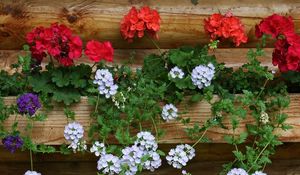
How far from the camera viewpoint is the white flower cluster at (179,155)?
109 inches

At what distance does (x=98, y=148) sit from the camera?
277 centimetres

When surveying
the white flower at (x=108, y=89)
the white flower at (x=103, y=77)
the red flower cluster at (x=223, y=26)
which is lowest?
the white flower at (x=108, y=89)

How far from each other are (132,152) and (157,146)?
0.15 m

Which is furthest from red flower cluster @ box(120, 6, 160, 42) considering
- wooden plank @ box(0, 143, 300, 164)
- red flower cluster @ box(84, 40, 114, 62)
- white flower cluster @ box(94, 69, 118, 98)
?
wooden plank @ box(0, 143, 300, 164)

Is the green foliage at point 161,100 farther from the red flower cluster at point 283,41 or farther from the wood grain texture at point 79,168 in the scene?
the wood grain texture at point 79,168

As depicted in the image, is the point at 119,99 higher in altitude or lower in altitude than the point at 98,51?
lower

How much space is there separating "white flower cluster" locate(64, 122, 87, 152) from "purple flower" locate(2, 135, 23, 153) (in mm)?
175

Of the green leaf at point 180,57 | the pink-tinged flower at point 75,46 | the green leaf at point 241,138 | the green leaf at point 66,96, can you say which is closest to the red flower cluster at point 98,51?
the pink-tinged flower at point 75,46

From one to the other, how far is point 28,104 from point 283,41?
105cm

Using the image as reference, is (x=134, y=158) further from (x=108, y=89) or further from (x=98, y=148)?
(x=108, y=89)

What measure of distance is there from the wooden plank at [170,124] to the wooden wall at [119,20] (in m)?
0.28

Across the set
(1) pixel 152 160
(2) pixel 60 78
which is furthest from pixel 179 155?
(2) pixel 60 78

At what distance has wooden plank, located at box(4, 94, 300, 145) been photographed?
2861 mm

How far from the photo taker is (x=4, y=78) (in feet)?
9.77
